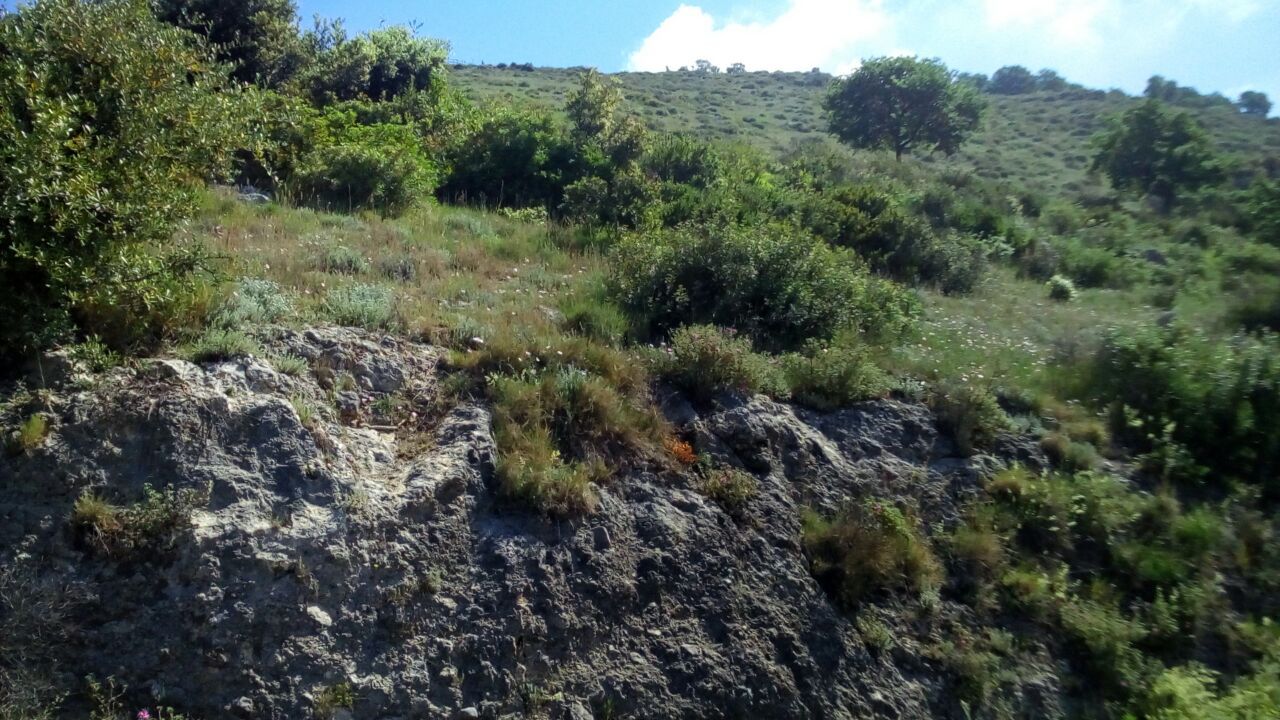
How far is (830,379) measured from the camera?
800 cm

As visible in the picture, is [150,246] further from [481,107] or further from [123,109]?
[481,107]

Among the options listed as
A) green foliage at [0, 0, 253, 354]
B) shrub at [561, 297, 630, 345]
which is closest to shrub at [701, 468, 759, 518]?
shrub at [561, 297, 630, 345]

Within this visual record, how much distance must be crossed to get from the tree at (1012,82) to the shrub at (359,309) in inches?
2297

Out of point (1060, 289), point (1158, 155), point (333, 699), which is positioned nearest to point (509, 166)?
point (1060, 289)

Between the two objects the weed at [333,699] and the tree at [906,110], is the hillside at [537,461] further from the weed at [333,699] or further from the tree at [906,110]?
the tree at [906,110]

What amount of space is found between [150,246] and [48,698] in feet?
10.5

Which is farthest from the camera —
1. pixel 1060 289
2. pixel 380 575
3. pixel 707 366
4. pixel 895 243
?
pixel 1060 289

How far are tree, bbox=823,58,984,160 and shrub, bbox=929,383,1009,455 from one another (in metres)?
23.1

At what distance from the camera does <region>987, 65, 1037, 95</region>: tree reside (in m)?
57.4

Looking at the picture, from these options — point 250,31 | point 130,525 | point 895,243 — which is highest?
point 250,31

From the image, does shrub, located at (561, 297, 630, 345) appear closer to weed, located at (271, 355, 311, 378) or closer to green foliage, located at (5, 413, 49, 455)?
weed, located at (271, 355, 311, 378)

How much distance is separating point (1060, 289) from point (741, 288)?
8.52 metres

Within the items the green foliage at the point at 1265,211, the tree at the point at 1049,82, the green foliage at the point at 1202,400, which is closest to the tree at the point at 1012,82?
the tree at the point at 1049,82

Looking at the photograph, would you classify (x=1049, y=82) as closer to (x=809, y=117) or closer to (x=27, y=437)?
(x=809, y=117)
